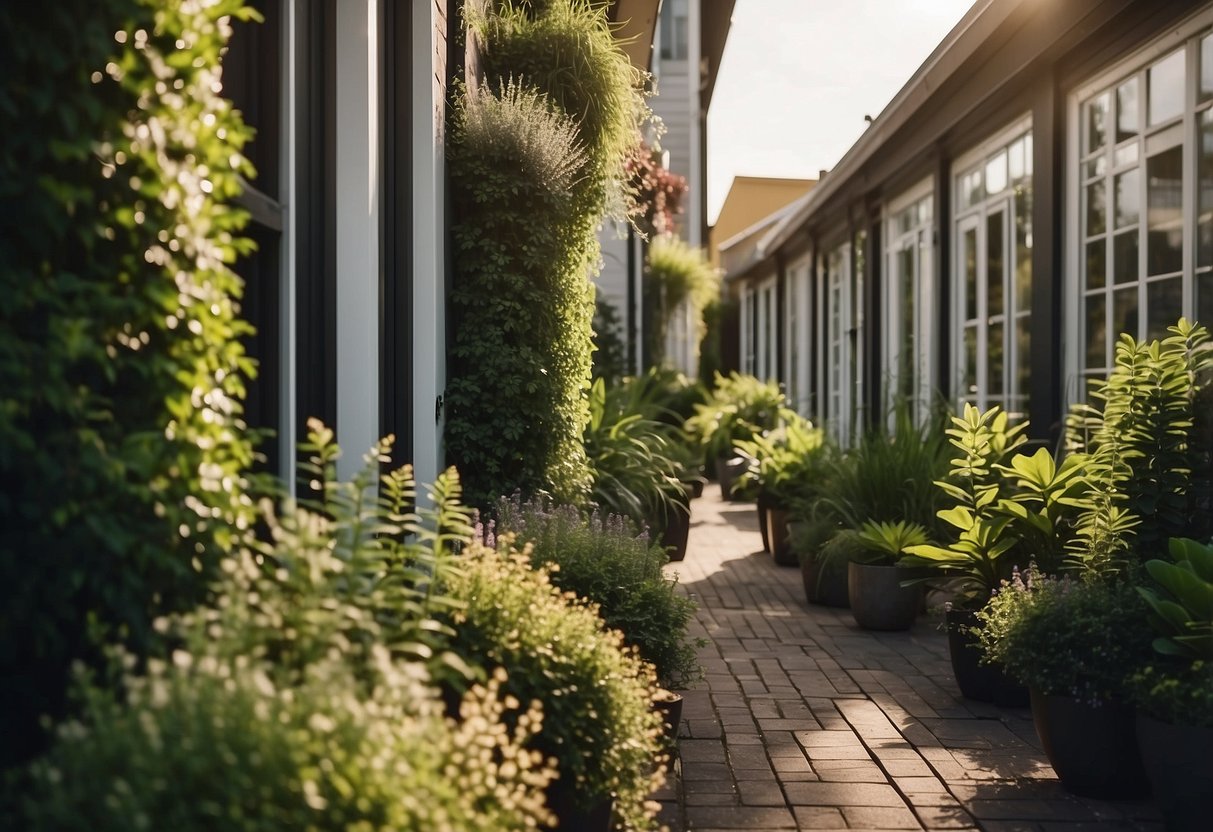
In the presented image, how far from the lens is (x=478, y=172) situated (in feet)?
16.7

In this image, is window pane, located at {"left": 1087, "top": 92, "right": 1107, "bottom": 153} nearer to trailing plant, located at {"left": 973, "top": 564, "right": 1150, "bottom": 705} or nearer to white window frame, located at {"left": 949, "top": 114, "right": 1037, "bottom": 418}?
white window frame, located at {"left": 949, "top": 114, "right": 1037, "bottom": 418}

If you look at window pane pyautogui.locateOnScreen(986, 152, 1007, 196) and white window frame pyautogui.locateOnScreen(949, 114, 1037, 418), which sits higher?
window pane pyautogui.locateOnScreen(986, 152, 1007, 196)

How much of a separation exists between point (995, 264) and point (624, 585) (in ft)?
16.3

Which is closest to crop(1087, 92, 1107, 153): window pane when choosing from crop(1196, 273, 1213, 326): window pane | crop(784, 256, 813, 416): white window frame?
crop(1196, 273, 1213, 326): window pane

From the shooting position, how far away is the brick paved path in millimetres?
3404

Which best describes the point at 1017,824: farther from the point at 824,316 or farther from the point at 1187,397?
the point at 824,316

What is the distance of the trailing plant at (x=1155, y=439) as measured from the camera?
167 inches

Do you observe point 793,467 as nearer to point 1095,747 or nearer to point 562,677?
point 1095,747

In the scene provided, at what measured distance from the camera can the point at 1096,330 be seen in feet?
20.6

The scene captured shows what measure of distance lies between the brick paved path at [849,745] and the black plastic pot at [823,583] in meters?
0.29

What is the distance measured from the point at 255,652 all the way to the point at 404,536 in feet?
8.13

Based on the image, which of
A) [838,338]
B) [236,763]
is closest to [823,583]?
[236,763]

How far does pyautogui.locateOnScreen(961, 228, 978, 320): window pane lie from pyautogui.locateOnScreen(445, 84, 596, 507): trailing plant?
13.0ft

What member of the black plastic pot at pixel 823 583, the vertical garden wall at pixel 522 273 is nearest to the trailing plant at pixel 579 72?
the vertical garden wall at pixel 522 273
